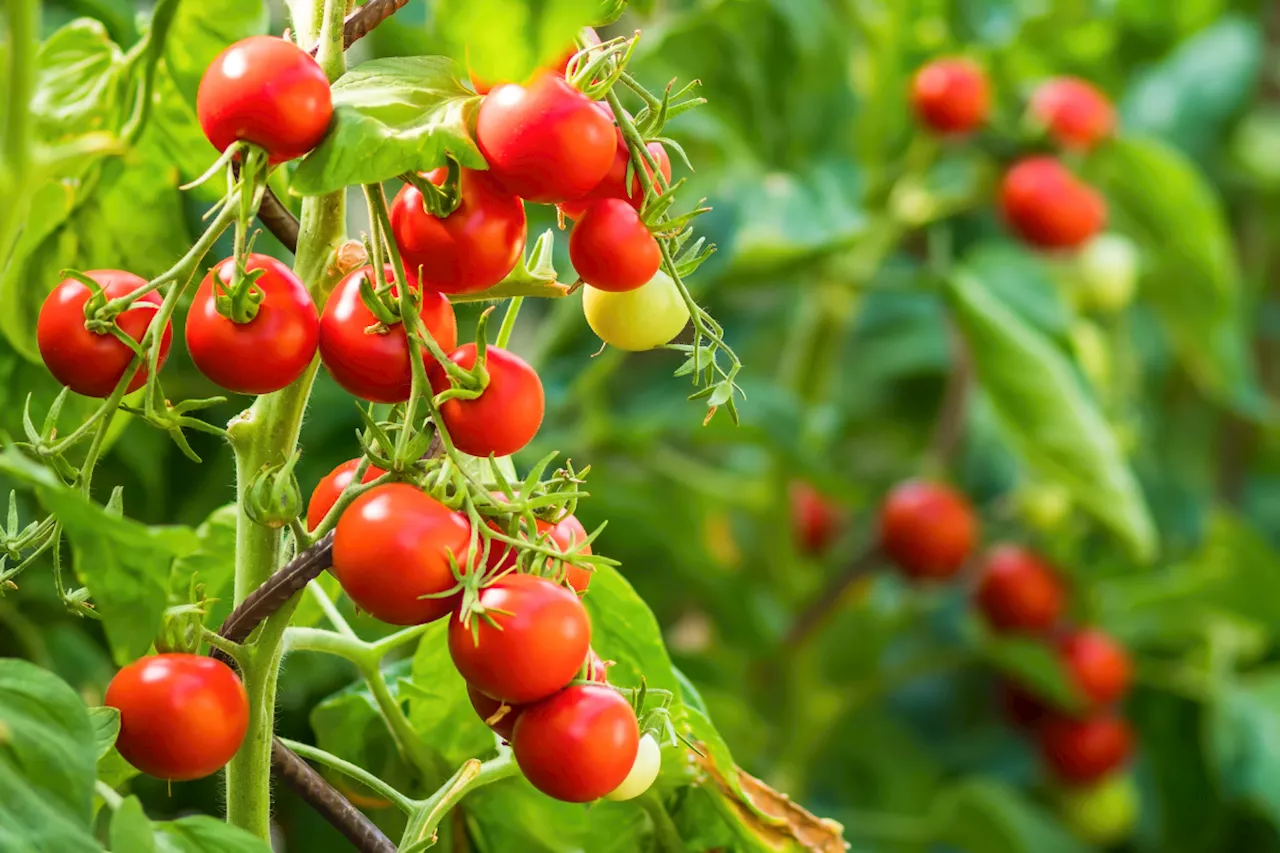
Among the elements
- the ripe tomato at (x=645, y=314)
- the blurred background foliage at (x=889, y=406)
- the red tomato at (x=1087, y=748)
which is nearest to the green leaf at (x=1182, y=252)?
the blurred background foliage at (x=889, y=406)

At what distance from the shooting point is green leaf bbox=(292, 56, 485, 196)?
24cm

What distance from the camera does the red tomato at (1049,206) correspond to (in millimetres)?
763

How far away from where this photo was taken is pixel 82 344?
26 cm

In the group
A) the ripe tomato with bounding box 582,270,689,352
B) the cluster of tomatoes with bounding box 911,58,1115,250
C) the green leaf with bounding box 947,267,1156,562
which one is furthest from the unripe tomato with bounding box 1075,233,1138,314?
the ripe tomato with bounding box 582,270,689,352

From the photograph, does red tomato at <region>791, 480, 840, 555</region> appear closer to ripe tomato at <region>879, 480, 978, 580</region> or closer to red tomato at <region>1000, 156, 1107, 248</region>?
ripe tomato at <region>879, 480, 978, 580</region>

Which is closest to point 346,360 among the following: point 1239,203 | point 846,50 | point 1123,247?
point 846,50

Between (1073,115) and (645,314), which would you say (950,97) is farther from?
(645,314)

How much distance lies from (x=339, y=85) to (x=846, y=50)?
1.77 feet

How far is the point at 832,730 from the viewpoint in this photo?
89 cm

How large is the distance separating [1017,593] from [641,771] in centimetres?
63

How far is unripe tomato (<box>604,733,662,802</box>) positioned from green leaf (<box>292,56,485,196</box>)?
0.41ft

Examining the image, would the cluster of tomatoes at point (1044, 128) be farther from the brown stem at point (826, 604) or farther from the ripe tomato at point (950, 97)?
the brown stem at point (826, 604)

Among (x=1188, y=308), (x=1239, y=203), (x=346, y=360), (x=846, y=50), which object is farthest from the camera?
(x=1239, y=203)

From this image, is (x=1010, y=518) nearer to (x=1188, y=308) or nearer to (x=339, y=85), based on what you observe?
(x=1188, y=308)
